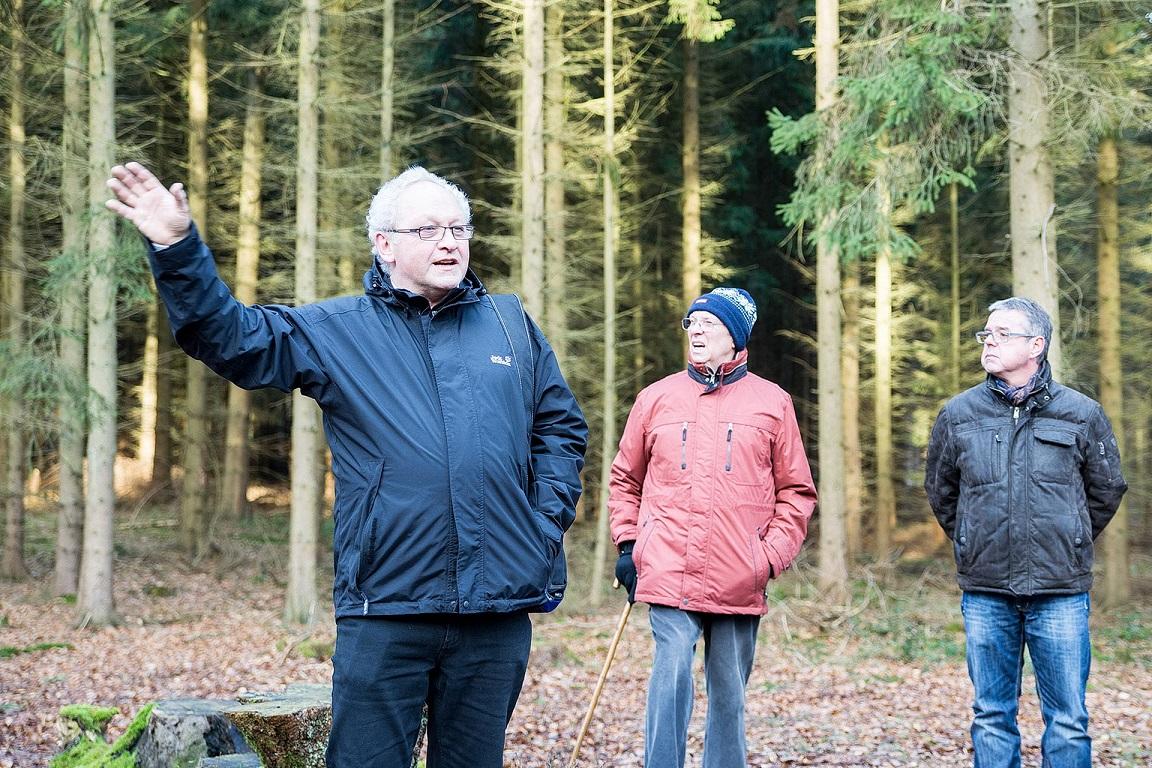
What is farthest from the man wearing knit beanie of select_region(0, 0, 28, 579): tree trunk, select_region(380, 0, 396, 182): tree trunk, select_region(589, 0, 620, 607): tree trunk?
select_region(0, 0, 28, 579): tree trunk

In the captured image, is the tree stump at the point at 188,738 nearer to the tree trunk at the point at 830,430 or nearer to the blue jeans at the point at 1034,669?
the blue jeans at the point at 1034,669

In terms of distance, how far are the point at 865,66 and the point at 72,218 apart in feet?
32.2

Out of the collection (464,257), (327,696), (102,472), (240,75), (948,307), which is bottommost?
(327,696)

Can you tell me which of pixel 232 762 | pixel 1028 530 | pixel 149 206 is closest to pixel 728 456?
pixel 1028 530

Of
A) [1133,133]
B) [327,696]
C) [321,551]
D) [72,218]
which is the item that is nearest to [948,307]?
[1133,133]

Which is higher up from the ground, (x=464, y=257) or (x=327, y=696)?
(x=464, y=257)

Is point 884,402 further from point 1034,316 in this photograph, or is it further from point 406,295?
point 406,295

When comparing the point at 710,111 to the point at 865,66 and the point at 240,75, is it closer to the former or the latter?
the point at 240,75

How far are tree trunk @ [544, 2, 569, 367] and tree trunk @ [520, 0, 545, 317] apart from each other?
804 mm

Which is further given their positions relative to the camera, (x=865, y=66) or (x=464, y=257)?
(x=865, y=66)

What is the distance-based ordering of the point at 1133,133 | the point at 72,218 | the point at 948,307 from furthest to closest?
the point at 948,307 → the point at 1133,133 → the point at 72,218

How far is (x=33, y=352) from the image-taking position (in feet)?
41.2

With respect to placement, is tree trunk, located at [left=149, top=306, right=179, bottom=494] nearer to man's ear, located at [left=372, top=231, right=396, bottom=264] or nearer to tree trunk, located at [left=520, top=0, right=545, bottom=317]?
tree trunk, located at [left=520, top=0, right=545, bottom=317]

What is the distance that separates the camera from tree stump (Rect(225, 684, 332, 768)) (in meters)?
4.82
